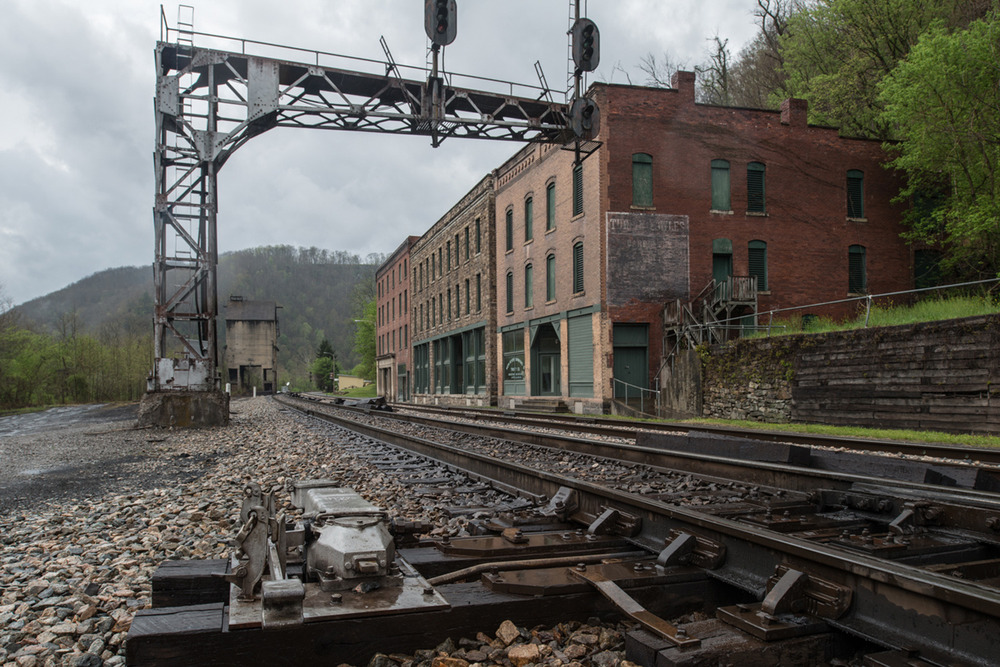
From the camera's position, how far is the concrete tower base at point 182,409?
16750 millimetres

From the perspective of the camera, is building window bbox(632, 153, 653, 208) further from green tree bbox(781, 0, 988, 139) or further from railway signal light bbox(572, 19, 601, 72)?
green tree bbox(781, 0, 988, 139)

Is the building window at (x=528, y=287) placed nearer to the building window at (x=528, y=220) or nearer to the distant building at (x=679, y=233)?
the distant building at (x=679, y=233)

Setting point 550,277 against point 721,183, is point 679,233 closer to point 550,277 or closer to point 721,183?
point 721,183

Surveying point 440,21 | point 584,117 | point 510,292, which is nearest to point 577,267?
point 510,292

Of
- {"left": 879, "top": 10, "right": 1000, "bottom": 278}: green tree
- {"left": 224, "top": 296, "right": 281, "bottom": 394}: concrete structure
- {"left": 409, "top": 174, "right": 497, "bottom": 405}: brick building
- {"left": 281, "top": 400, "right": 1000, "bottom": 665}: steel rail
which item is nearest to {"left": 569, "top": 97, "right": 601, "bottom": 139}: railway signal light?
{"left": 879, "top": 10, "right": 1000, "bottom": 278}: green tree

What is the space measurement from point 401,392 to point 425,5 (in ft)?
138

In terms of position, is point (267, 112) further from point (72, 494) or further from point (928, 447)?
point (928, 447)

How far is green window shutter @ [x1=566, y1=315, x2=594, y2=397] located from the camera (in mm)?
23922

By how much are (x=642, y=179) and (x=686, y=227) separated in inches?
91.8

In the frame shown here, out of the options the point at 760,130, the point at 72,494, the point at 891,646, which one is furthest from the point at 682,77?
the point at 891,646

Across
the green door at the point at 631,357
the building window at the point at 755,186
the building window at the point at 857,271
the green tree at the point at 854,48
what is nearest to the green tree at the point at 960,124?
the green tree at the point at 854,48

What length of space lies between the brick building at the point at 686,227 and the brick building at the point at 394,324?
26.5 meters

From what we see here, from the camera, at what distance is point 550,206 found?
2730 centimetres

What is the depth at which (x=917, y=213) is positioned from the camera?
26.4 meters
